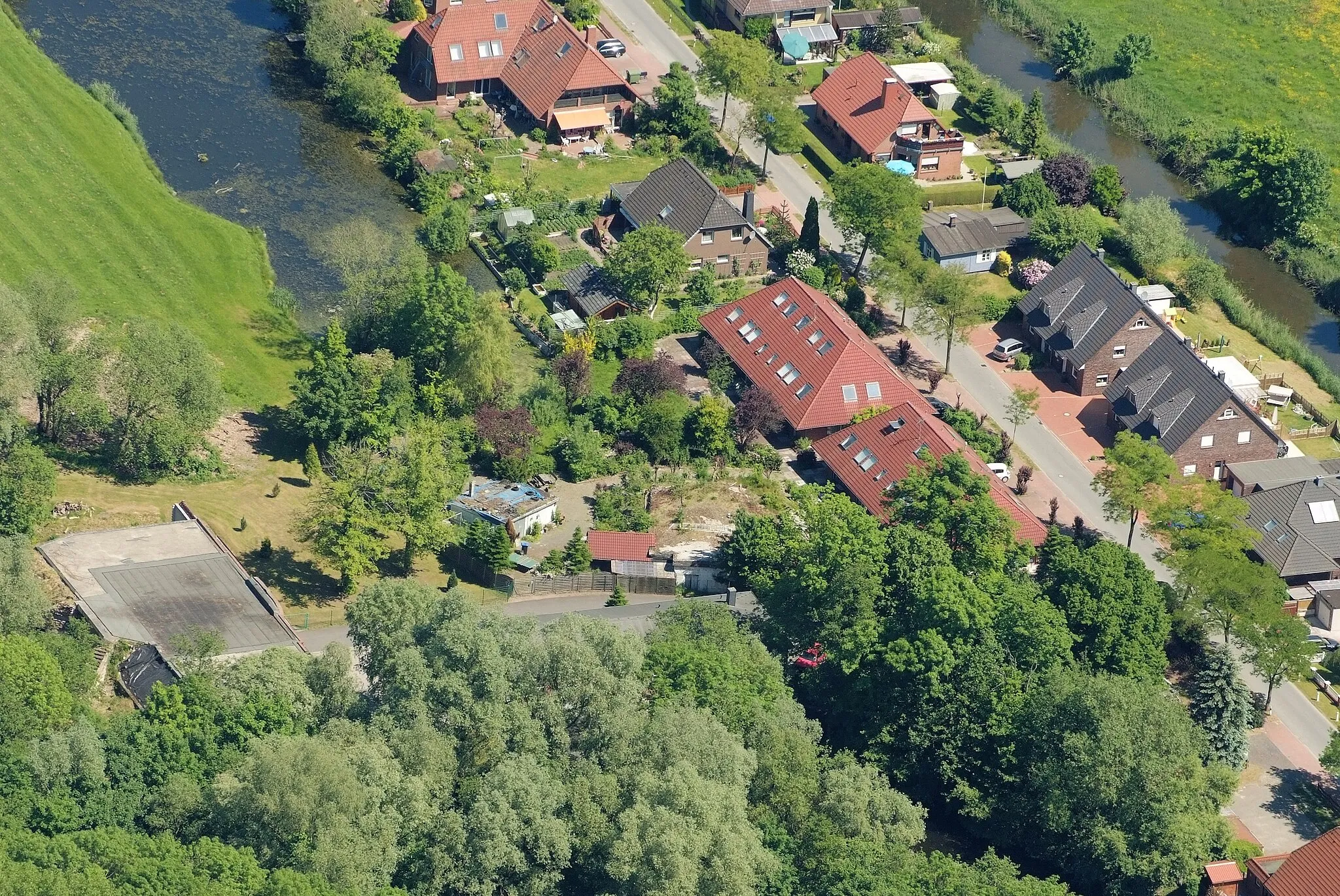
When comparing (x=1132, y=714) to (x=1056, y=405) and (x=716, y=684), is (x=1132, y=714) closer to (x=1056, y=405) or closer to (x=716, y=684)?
(x=716, y=684)

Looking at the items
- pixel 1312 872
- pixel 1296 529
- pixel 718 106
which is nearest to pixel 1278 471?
pixel 1296 529

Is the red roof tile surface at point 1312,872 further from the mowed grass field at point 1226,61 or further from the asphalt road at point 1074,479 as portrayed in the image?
the mowed grass field at point 1226,61

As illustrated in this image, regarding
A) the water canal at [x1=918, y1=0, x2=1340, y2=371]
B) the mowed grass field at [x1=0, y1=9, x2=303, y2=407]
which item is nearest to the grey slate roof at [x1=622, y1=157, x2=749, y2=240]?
the mowed grass field at [x1=0, y1=9, x2=303, y2=407]

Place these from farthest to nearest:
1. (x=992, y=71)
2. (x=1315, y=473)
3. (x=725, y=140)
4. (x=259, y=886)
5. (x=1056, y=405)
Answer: (x=992, y=71) → (x=725, y=140) → (x=1056, y=405) → (x=1315, y=473) → (x=259, y=886)

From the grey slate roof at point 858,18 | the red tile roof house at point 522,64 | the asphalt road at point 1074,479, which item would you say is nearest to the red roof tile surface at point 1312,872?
the asphalt road at point 1074,479

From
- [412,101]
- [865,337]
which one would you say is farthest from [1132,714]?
[412,101]

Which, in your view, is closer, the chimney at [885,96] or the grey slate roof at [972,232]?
the grey slate roof at [972,232]

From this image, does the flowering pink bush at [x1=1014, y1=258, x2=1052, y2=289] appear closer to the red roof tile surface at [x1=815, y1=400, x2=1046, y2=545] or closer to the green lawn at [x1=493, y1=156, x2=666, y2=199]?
the red roof tile surface at [x1=815, y1=400, x2=1046, y2=545]
